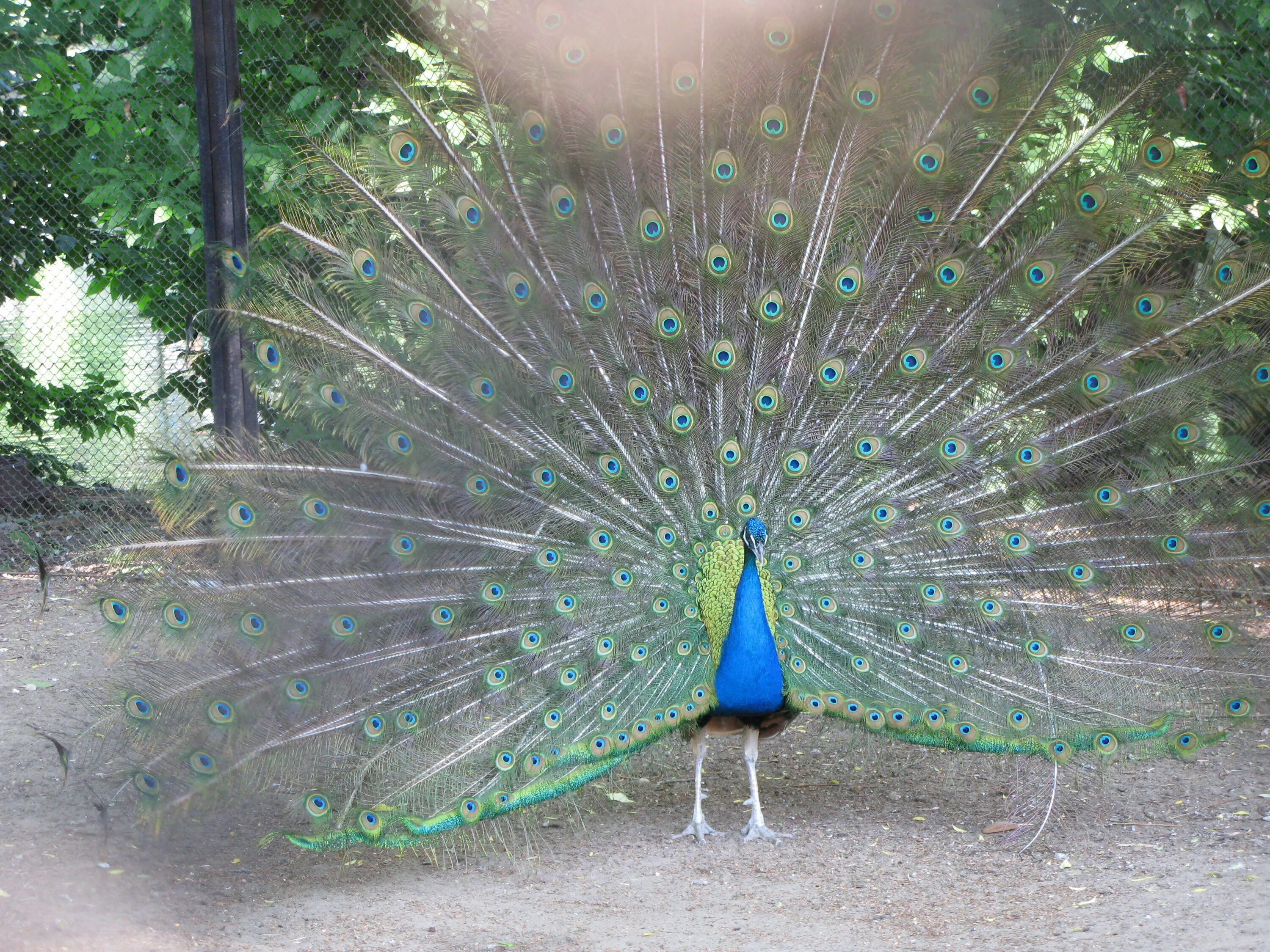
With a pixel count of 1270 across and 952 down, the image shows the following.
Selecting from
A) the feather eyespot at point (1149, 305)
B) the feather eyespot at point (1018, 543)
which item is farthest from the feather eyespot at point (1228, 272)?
the feather eyespot at point (1018, 543)

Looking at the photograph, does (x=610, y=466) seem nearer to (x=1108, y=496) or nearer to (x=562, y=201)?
(x=562, y=201)

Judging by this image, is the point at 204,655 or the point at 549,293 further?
the point at 549,293

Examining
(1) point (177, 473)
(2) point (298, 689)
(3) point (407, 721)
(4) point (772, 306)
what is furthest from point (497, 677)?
(4) point (772, 306)

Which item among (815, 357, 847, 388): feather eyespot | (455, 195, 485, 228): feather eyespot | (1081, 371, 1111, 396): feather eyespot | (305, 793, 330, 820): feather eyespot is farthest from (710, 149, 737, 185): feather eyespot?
(305, 793, 330, 820): feather eyespot

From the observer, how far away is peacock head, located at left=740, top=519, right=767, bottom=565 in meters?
3.91

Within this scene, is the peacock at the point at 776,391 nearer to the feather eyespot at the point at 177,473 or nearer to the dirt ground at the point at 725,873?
the feather eyespot at the point at 177,473

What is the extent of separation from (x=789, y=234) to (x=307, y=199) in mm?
2958

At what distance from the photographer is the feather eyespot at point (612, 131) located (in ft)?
13.5

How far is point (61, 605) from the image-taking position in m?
6.91

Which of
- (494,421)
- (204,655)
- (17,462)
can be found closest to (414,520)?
(494,421)

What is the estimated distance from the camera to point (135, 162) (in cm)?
656

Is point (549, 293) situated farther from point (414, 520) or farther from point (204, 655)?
point (204, 655)

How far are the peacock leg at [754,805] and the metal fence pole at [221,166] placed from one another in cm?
291

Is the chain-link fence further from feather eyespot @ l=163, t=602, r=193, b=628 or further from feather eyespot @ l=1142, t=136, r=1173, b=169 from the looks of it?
feather eyespot @ l=163, t=602, r=193, b=628
